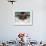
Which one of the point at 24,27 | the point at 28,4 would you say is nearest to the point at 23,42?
the point at 24,27

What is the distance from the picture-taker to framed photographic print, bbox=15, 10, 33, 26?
16.8 feet

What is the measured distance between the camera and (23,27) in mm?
5160

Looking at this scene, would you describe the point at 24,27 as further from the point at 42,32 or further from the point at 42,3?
the point at 42,3

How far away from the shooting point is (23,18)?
5.18 meters

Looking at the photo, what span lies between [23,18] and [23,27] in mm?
345

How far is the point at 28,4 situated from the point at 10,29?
1.18 m

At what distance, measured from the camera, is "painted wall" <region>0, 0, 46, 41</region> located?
5.12 metres

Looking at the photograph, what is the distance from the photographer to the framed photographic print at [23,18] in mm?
5129

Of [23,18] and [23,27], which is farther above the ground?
[23,18]

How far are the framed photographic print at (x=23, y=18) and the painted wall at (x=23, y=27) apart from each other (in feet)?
0.38

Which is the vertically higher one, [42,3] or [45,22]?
[42,3]

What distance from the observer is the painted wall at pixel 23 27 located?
5.12m

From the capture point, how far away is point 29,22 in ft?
16.8

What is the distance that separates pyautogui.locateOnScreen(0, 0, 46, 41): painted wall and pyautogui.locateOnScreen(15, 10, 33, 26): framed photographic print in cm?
12
